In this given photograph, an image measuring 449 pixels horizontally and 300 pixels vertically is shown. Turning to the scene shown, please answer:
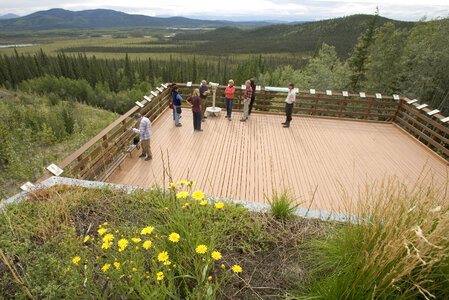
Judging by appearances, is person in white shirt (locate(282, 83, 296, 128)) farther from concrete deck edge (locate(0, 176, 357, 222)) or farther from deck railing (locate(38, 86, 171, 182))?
concrete deck edge (locate(0, 176, 357, 222))

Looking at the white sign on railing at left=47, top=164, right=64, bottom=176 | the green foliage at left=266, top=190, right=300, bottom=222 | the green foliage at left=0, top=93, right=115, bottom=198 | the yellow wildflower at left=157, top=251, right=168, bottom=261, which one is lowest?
the green foliage at left=0, top=93, right=115, bottom=198

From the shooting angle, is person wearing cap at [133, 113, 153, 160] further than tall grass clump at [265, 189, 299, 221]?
Yes

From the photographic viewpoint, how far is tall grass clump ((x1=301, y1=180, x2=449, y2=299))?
118cm

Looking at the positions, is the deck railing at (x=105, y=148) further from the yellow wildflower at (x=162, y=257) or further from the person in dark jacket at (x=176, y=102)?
the yellow wildflower at (x=162, y=257)

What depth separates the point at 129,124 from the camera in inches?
232

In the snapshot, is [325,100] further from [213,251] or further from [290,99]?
[213,251]

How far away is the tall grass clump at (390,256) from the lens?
1185mm

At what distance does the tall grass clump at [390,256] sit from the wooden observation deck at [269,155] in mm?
1888

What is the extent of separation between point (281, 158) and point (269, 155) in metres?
0.30

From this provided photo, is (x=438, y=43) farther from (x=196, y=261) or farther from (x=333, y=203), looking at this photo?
(x=196, y=261)

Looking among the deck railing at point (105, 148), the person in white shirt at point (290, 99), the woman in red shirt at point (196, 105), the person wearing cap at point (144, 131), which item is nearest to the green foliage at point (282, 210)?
the deck railing at point (105, 148)

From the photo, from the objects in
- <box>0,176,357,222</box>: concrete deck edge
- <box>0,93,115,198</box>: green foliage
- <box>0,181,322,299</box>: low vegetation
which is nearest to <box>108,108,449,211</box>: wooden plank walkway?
<box>0,176,357,222</box>: concrete deck edge

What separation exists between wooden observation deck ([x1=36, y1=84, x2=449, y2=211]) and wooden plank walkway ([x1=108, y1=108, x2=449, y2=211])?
0.02 metres

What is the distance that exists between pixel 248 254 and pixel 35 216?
216 centimetres
